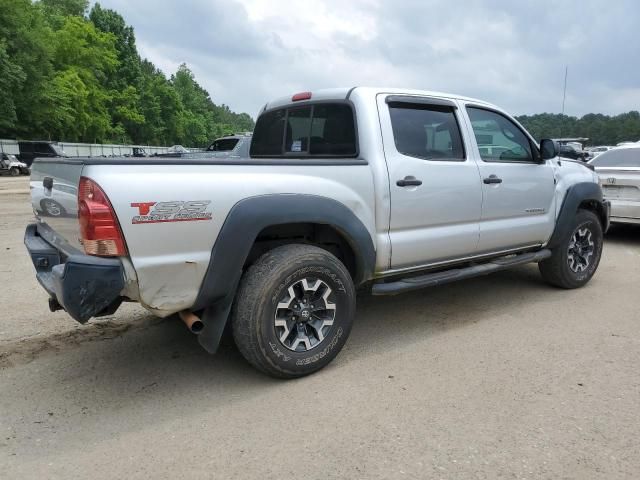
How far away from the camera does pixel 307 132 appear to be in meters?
4.32

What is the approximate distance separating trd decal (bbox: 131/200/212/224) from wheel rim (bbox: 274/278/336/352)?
77 cm

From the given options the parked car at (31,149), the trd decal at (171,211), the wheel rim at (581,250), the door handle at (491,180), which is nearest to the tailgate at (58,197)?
the trd decal at (171,211)

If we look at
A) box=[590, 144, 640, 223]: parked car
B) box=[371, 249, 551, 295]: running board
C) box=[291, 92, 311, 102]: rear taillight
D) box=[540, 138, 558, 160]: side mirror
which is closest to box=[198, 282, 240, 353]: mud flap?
box=[371, 249, 551, 295]: running board

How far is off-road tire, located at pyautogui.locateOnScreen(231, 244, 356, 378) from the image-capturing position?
3139 mm

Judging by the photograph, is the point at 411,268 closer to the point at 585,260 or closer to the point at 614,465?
the point at 614,465

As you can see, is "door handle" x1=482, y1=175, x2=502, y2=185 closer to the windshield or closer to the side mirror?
the side mirror

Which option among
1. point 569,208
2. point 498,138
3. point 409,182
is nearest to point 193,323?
point 409,182

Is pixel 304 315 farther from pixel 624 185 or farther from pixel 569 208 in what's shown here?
pixel 624 185

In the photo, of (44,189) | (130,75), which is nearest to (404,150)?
(44,189)

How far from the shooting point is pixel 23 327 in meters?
4.31

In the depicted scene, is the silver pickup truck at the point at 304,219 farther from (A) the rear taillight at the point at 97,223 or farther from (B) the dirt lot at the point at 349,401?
(B) the dirt lot at the point at 349,401

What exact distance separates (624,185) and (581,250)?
333 centimetres

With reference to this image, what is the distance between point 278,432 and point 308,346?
2.35 ft

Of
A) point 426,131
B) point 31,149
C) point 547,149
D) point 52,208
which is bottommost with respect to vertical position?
point 52,208
